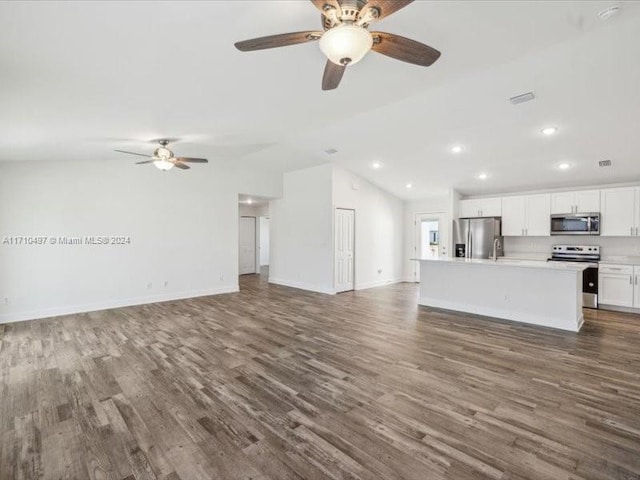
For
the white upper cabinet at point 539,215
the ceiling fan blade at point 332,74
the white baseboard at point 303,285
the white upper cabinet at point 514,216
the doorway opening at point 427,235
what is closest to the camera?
the ceiling fan blade at point 332,74

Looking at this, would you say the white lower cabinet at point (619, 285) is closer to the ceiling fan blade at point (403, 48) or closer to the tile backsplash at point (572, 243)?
the tile backsplash at point (572, 243)

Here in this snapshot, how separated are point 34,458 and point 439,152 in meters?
6.34

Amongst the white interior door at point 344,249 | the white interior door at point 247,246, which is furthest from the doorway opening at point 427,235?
the white interior door at point 247,246

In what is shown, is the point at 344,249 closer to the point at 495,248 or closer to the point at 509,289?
the point at 495,248

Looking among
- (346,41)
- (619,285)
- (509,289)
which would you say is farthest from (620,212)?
(346,41)

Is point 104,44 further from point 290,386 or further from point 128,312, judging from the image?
point 128,312

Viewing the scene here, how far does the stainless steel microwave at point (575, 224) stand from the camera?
5.85 metres

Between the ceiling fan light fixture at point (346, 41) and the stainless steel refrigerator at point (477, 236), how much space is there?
6322 millimetres

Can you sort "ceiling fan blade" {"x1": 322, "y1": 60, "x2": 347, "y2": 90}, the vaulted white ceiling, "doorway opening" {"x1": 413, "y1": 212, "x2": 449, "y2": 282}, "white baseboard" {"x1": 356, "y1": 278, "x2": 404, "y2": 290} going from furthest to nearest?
"doorway opening" {"x1": 413, "y1": 212, "x2": 449, "y2": 282} < "white baseboard" {"x1": 356, "y1": 278, "x2": 404, "y2": 290} < "ceiling fan blade" {"x1": 322, "y1": 60, "x2": 347, "y2": 90} < the vaulted white ceiling

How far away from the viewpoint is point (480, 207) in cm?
725

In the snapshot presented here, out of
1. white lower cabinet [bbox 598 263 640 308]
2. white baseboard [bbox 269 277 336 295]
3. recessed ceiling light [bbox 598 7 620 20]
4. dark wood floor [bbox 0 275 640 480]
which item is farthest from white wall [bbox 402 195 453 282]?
recessed ceiling light [bbox 598 7 620 20]

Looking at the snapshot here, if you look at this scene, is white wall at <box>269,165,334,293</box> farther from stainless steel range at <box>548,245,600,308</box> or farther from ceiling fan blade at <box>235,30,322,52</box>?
ceiling fan blade at <box>235,30,322,52</box>

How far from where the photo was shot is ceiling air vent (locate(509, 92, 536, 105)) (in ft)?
12.2

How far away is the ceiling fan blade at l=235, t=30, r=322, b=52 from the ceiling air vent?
323cm
